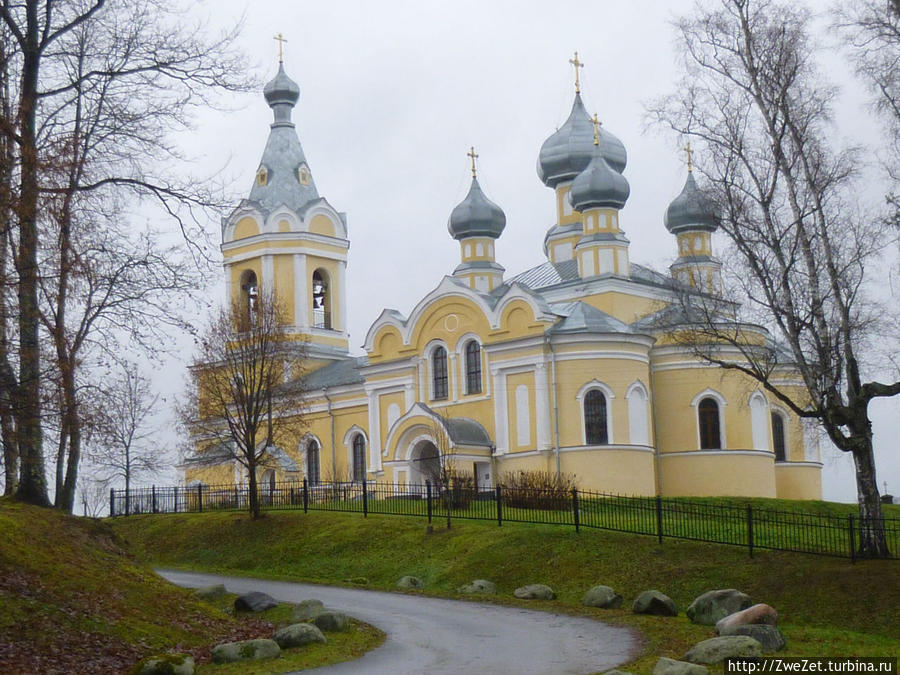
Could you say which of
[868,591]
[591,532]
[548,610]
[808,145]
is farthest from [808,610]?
[808,145]

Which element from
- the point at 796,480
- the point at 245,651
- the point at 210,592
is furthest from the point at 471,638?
the point at 796,480

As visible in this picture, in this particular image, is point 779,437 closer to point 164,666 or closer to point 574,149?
point 574,149

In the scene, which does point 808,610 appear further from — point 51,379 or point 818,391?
point 51,379

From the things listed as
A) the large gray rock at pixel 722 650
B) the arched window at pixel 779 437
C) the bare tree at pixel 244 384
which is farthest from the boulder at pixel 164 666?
the arched window at pixel 779 437

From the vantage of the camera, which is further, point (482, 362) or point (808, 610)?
point (482, 362)

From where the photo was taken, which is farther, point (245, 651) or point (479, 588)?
point (479, 588)

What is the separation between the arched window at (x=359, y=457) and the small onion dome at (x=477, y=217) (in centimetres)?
803

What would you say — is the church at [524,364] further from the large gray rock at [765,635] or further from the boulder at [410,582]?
the large gray rock at [765,635]

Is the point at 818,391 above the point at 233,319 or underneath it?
underneath

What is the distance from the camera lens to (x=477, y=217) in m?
43.3

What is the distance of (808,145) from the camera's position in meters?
20.1

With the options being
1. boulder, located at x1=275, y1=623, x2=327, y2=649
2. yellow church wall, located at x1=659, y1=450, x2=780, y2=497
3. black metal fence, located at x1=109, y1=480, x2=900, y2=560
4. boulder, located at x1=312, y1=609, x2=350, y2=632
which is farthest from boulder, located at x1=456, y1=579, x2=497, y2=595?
yellow church wall, located at x1=659, y1=450, x2=780, y2=497

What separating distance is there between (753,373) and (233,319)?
15378mm

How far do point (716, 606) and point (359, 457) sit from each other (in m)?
27.4
